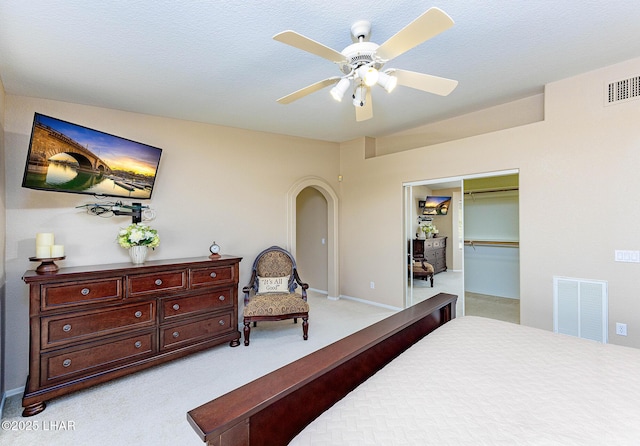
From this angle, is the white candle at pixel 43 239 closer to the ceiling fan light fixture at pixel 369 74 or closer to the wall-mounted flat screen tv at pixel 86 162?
the wall-mounted flat screen tv at pixel 86 162

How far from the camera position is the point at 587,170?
3025 mm

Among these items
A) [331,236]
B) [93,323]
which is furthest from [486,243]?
[93,323]

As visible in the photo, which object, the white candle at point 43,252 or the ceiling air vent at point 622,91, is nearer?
the white candle at point 43,252

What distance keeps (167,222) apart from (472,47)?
3672 millimetres

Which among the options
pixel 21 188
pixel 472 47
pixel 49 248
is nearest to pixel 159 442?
pixel 49 248

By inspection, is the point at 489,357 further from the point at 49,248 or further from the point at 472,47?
the point at 49,248

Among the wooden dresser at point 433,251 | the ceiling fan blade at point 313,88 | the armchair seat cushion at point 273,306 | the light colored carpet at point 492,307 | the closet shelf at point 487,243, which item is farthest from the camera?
the wooden dresser at point 433,251

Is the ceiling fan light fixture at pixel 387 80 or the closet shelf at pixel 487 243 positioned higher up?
the ceiling fan light fixture at pixel 387 80

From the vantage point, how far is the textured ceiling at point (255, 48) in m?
1.92

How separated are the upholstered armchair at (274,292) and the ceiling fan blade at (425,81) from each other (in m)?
2.66

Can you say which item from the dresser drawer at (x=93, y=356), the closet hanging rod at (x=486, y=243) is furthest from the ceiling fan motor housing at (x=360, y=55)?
the closet hanging rod at (x=486, y=243)

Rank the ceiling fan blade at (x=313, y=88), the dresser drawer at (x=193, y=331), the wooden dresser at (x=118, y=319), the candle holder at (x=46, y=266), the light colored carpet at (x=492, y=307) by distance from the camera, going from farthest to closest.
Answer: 1. the light colored carpet at (x=492, y=307)
2. the dresser drawer at (x=193, y=331)
3. the candle holder at (x=46, y=266)
4. the wooden dresser at (x=118, y=319)
5. the ceiling fan blade at (x=313, y=88)

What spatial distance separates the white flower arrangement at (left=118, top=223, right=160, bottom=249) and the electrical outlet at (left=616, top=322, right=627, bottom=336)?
4.79 meters

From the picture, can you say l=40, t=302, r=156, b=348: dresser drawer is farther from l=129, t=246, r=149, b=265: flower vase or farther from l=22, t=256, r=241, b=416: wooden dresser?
l=129, t=246, r=149, b=265: flower vase
